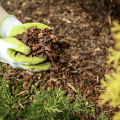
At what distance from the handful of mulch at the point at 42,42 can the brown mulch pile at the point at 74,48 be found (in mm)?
525

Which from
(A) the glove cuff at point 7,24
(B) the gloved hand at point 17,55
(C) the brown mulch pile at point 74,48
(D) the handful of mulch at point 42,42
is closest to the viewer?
(B) the gloved hand at point 17,55

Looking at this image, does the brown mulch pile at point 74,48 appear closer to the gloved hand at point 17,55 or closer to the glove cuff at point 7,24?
the gloved hand at point 17,55

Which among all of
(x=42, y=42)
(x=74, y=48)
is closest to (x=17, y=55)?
(x=42, y=42)

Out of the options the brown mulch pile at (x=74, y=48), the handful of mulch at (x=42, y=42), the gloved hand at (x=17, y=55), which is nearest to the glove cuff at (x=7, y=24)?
the gloved hand at (x=17, y=55)

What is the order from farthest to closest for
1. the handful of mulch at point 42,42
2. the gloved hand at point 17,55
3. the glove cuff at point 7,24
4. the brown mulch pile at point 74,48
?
1. the brown mulch pile at point 74,48
2. the glove cuff at point 7,24
3. the handful of mulch at point 42,42
4. the gloved hand at point 17,55

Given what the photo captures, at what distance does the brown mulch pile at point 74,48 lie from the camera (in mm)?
2438

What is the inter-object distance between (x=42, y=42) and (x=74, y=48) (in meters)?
1.14

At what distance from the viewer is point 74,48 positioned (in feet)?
9.73

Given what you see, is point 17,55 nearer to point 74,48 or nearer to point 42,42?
point 42,42

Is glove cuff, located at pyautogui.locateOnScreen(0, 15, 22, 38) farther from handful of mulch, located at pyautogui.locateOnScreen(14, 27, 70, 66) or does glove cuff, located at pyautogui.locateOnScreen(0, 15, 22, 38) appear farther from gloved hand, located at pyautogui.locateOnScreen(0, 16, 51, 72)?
handful of mulch, located at pyautogui.locateOnScreen(14, 27, 70, 66)

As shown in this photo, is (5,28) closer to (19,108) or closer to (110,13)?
(19,108)

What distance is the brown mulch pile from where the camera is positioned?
2438 millimetres

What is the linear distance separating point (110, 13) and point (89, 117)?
2.59 meters

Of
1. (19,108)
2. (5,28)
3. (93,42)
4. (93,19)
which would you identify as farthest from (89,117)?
(93,19)
